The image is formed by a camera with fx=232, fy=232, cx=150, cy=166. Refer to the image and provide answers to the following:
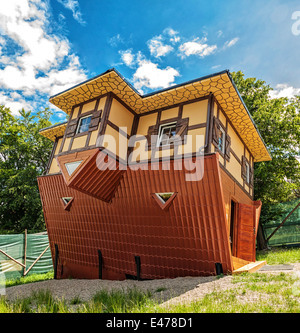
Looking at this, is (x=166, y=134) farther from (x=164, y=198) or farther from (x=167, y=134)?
(x=164, y=198)

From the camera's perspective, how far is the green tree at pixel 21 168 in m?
21.3

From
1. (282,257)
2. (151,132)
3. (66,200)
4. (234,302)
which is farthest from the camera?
(282,257)

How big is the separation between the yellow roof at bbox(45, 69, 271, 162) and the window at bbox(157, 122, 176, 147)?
85cm

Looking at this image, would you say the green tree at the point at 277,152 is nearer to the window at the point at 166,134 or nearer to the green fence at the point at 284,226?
the green fence at the point at 284,226

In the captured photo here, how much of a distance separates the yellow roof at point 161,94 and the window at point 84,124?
31.4 inches

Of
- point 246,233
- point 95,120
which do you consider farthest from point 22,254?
point 246,233

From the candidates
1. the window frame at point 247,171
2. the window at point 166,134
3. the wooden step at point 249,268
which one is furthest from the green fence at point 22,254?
the window frame at point 247,171

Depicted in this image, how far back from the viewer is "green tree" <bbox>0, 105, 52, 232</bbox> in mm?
21281

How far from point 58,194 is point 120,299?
6170 mm

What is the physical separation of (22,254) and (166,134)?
11064mm

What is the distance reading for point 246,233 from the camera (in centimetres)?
933

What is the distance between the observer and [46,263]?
47.4 feet
